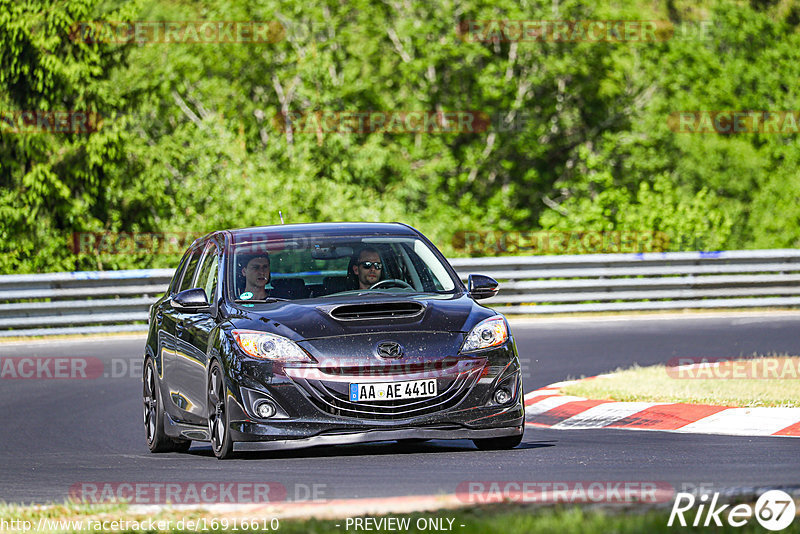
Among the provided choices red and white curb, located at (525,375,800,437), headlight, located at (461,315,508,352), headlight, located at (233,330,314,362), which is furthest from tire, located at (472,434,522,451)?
red and white curb, located at (525,375,800,437)

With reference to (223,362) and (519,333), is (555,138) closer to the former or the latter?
(519,333)

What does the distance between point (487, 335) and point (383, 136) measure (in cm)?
2795

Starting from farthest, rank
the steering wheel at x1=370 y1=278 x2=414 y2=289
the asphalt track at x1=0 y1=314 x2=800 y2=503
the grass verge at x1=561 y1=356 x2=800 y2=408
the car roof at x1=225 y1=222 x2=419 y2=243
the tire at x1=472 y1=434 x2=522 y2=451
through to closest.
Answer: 1. the grass verge at x1=561 y1=356 x2=800 y2=408
2. the car roof at x1=225 y1=222 x2=419 y2=243
3. the steering wheel at x1=370 y1=278 x2=414 y2=289
4. the tire at x1=472 y1=434 x2=522 y2=451
5. the asphalt track at x1=0 y1=314 x2=800 y2=503

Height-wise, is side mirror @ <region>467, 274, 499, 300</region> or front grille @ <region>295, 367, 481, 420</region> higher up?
side mirror @ <region>467, 274, 499, 300</region>

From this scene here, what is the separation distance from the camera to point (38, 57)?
2498 cm

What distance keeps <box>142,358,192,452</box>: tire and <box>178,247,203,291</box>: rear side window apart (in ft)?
2.10

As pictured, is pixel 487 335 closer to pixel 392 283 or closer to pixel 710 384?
pixel 392 283

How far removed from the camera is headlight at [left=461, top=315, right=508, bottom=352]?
8.52 meters

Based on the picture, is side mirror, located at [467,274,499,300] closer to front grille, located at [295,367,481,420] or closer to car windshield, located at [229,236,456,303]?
car windshield, located at [229,236,456,303]

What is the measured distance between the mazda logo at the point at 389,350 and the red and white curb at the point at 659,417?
2908 mm

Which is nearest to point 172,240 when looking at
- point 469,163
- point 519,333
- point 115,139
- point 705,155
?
point 115,139

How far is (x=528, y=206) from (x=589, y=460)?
2972 centimetres

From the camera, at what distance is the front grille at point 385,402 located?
8234 millimetres

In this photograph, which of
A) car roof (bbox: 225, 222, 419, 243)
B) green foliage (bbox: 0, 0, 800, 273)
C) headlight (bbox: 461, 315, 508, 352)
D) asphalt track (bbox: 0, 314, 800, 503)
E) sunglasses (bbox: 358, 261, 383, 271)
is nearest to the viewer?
asphalt track (bbox: 0, 314, 800, 503)
